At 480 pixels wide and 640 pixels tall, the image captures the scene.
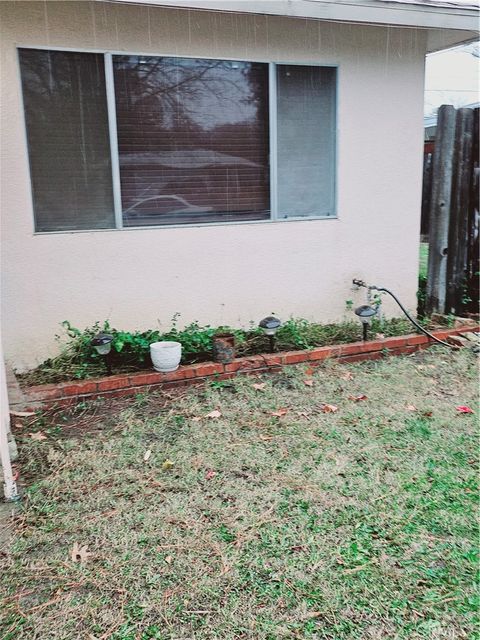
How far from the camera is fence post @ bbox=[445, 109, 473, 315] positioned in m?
5.52

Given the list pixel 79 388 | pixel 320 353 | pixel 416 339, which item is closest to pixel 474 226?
pixel 416 339

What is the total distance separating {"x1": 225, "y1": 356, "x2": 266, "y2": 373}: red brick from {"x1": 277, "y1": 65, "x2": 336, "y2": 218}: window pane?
4.58 feet

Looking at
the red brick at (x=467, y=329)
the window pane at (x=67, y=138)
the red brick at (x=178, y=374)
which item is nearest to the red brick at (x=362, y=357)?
the red brick at (x=467, y=329)

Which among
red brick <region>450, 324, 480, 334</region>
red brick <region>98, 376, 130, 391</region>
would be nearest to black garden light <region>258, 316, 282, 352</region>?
red brick <region>98, 376, 130, 391</region>

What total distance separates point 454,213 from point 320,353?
2.13m

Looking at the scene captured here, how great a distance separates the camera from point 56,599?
2.16 meters

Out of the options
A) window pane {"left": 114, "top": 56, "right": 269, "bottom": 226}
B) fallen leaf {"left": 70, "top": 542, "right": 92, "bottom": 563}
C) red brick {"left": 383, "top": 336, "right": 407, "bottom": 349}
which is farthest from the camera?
red brick {"left": 383, "top": 336, "right": 407, "bottom": 349}

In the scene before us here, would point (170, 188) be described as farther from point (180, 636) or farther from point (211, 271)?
point (180, 636)

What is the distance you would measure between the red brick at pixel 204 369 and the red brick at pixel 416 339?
183cm

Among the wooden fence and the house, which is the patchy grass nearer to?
the house

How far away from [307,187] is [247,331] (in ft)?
4.70

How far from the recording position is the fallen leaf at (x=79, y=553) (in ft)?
7.82

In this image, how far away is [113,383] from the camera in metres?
4.19

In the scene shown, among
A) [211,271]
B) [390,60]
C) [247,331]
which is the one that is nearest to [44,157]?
[211,271]
